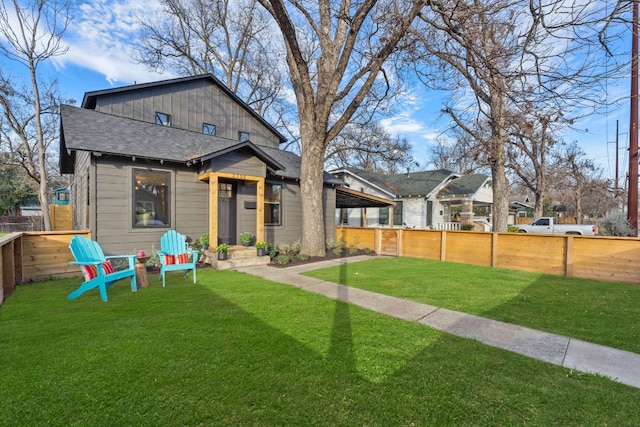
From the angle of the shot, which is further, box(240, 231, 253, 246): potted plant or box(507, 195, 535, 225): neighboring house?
box(507, 195, 535, 225): neighboring house

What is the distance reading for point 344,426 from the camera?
1.89m

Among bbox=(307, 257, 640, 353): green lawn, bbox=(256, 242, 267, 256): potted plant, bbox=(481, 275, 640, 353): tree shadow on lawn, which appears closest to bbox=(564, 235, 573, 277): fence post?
bbox=(307, 257, 640, 353): green lawn

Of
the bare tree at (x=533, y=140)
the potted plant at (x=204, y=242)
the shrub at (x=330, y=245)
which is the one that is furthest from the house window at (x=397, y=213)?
the potted plant at (x=204, y=242)

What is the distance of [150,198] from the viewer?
762 centimetres

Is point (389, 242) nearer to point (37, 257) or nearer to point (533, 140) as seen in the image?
point (533, 140)

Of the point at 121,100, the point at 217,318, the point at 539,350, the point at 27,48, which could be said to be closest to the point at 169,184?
the point at 121,100

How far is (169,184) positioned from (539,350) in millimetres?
8143

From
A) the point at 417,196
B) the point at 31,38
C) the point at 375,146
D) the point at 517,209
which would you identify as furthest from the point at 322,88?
the point at 517,209

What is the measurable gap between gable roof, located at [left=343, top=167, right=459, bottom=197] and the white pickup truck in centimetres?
543

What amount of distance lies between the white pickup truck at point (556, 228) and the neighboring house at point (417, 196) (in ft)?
11.0

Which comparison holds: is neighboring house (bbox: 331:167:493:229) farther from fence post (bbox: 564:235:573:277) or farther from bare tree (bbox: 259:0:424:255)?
fence post (bbox: 564:235:573:277)

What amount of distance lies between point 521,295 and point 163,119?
12.0m

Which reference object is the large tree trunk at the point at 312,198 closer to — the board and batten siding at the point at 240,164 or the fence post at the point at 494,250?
the board and batten siding at the point at 240,164

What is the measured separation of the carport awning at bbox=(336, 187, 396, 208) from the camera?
1227 centimetres
